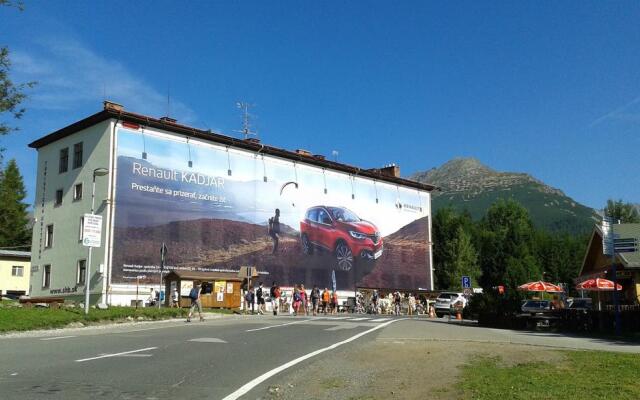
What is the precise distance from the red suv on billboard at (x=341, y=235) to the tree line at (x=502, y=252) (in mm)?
19359

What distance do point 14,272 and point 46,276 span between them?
64.0 feet

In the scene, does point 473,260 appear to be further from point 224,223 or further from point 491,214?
point 224,223

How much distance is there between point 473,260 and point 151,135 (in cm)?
4904

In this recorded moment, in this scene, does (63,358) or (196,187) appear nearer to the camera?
(63,358)

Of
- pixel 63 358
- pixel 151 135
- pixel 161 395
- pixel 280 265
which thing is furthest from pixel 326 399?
pixel 280 265

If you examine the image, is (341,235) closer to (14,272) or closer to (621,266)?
(621,266)

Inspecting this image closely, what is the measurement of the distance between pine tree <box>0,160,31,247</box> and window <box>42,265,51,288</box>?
34.6 meters

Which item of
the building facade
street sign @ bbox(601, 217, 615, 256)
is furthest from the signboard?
the building facade

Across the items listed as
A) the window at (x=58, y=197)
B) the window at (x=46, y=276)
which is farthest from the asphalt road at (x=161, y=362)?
the window at (x=58, y=197)

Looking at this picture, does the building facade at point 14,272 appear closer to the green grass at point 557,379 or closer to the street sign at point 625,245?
the street sign at point 625,245

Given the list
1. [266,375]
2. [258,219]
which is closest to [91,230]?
[266,375]

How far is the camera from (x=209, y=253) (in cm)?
5197

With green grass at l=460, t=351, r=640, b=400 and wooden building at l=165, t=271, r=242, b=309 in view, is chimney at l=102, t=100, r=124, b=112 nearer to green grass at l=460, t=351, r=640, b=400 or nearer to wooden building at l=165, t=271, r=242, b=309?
wooden building at l=165, t=271, r=242, b=309

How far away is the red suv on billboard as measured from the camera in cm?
6059
